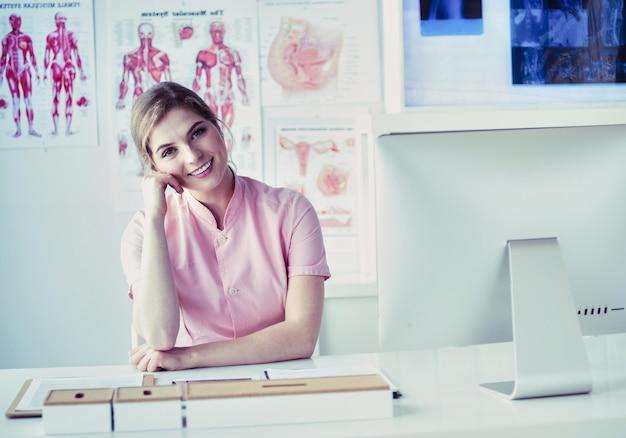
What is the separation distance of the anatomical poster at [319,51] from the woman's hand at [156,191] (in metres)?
1.11

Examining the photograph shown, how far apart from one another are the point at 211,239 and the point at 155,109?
34 centimetres

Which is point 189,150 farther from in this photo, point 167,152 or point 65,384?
point 65,384

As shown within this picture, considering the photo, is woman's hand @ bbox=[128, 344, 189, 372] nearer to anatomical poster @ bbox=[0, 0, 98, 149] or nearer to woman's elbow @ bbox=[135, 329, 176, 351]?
woman's elbow @ bbox=[135, 329, 176, 351]

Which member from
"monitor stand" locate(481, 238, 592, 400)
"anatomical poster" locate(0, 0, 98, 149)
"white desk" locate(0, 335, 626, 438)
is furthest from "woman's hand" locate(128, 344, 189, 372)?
"anatomical poster" locate(0, 0, 98, 149)

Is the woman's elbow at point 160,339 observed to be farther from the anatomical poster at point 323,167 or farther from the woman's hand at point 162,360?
the anatomical poster at point 323,167

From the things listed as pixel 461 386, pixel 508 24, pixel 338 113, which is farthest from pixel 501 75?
pixel 461 386

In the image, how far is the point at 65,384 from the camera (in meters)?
1.52

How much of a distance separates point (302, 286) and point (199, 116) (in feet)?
1.59

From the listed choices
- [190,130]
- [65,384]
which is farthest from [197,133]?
[65,384]

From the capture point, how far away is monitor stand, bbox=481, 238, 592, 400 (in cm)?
141

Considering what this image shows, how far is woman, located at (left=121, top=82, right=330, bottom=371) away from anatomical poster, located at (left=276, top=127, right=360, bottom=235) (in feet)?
3.27

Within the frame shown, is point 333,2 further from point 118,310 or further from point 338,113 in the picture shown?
point 118,310

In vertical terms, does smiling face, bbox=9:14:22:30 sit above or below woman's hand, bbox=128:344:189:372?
above

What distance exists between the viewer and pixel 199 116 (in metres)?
1.98
